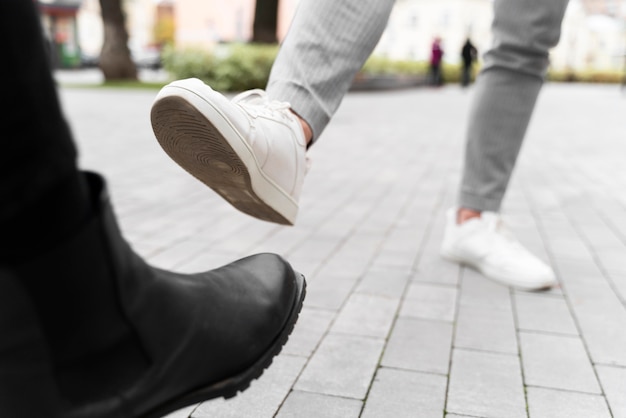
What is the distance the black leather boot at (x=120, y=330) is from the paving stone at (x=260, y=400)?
0.50m

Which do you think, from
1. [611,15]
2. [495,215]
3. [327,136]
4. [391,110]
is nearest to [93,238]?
[495,215]

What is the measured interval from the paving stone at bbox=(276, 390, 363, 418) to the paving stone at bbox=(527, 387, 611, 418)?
16.1 inches

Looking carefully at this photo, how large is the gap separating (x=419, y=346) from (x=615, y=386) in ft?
1.68

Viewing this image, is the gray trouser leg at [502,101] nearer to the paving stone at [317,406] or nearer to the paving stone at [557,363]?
the paving stone at [557,363]

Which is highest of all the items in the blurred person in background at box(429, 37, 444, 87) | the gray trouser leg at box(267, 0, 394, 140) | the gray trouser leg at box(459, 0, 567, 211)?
the gray trouser leg at box(267, 0, 394, 140)

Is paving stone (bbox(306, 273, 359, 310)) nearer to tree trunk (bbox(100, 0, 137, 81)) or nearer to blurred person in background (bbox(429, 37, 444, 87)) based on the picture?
tree trunk (bbox(100, 0, 137, 81))

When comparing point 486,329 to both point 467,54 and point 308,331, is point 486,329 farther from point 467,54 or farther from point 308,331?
point 467,54

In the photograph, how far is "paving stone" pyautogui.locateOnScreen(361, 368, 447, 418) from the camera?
1.49 m

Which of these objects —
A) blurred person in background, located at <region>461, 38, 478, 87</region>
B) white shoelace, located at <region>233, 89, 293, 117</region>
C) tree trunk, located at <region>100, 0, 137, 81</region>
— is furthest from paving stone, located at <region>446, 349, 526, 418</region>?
blurred person in background, located at <region>461, 38, 478, 87</region>

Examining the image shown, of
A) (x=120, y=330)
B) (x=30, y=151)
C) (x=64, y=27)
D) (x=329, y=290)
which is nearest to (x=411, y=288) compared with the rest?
(x=329, y=290)

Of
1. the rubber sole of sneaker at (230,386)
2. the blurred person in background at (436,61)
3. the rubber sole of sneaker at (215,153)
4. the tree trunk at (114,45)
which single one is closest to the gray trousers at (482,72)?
the rubber sole of sneaker at (215,153)

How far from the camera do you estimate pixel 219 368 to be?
3.16ft

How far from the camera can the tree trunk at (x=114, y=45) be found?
18.6 meters

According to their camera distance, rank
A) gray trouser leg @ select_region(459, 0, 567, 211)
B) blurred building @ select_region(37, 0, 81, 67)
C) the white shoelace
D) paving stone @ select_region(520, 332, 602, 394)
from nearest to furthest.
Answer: the white shoelace, paving stone @ select_region(520, 332, 602, 394), gray trouser leg @ select_region(459, 0, 567, 211), blurred building @ select_region(37, 0, 81, 67)
